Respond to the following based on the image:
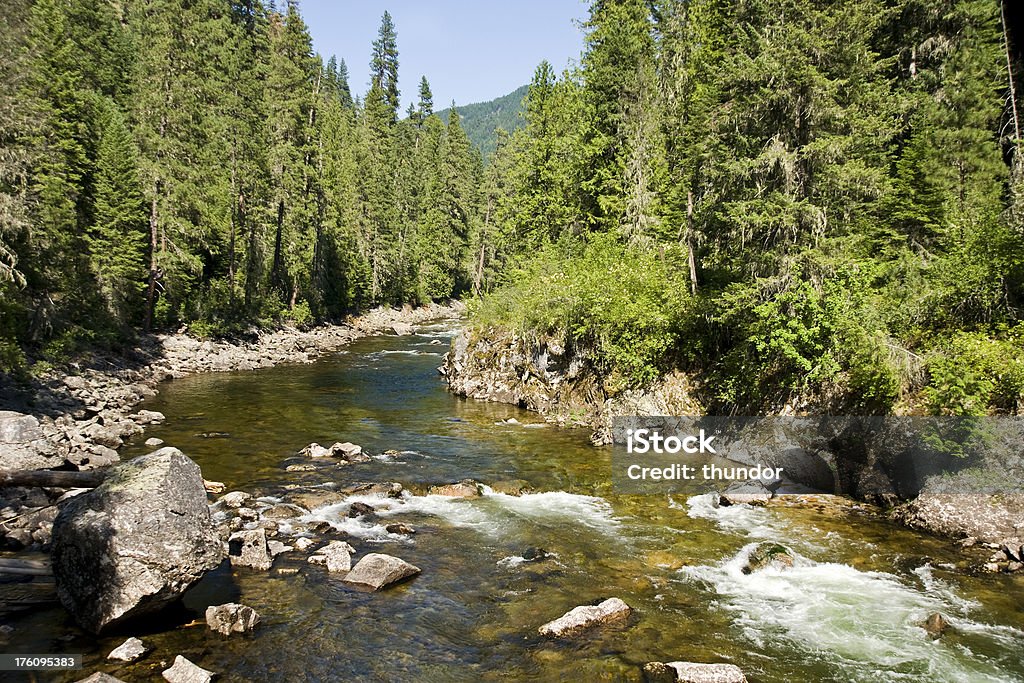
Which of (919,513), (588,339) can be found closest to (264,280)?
(588,339)

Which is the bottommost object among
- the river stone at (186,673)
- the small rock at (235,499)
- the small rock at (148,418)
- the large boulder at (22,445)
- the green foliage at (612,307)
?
the river stone at (186,673)

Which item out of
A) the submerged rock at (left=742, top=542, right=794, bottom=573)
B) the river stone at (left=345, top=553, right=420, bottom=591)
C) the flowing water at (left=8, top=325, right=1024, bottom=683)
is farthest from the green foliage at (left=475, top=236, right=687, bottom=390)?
the river stone at (left=345, top=553, right=420, bottom=591)

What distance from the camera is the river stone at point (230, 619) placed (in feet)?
29.7

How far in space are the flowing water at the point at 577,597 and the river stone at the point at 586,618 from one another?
0.23 m

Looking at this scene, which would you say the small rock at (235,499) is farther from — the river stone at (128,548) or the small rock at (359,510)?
the river stone at (128,548)

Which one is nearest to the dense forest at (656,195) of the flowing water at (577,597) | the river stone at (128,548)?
the flowing water at (577,597)

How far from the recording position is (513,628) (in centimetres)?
960

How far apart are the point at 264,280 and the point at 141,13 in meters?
28.7

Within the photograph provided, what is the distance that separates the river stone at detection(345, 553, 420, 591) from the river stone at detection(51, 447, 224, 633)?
259cm

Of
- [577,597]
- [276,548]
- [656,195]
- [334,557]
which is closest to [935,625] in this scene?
[577,597]

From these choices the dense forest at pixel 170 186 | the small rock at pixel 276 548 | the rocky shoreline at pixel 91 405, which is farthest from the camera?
the dense forest at pixel 170 186

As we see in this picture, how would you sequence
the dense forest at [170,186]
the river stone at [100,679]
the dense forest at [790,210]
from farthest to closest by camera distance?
the dense forest at [170,186]
the dense forest at [790,210]
the river stone at [100,679]

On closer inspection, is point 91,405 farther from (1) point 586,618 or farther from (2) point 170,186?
(1) point 586,618

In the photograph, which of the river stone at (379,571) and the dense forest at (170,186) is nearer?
the river stone at (379,571)
